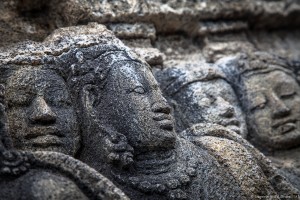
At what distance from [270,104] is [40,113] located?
1631 millimetres

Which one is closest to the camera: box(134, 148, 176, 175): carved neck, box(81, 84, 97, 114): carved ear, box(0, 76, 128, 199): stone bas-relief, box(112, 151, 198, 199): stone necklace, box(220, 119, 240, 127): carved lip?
box(0, 76, 128, 199): stone bas-relief

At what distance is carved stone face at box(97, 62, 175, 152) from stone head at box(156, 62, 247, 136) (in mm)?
577

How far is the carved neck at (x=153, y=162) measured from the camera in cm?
256

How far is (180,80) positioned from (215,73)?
0.27 m

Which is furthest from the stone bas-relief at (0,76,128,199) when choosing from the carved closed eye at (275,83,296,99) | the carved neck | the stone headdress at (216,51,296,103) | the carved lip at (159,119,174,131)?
the carved closed eye at (275,83,296,99)

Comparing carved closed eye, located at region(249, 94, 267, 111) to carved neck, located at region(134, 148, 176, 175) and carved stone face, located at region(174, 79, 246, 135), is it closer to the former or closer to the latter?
carved stone face, located at region(174, 79, 246, 135)

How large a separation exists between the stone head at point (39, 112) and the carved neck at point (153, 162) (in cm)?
33

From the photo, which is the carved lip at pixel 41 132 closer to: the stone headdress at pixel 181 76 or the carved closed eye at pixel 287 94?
the stone headdress at pixel 181 76

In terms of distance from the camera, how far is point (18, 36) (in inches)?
125

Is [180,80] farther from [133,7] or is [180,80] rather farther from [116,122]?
[116,122]

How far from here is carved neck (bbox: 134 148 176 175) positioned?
2564 millimetres

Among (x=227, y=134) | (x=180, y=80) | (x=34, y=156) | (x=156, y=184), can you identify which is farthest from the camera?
(x=180, y=80)

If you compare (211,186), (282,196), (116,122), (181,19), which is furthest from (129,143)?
(181,19)

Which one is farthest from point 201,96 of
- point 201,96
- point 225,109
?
point 225,109
